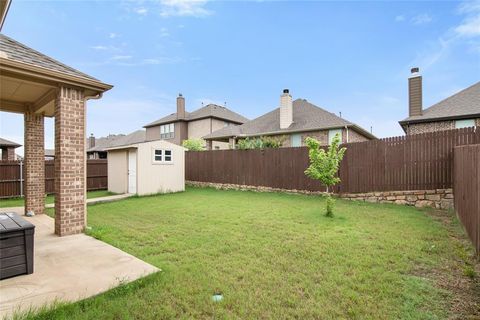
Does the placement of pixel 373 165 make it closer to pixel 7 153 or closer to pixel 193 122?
pixel 193 122

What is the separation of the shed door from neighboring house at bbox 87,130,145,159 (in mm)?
22892

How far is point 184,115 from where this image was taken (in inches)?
1170

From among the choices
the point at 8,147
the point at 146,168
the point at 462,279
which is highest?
the point at 8,147

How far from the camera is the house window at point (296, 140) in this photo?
61.5 ft

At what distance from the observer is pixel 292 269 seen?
3553 millimetres

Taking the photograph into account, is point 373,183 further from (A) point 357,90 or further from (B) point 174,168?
(A) point 357,90

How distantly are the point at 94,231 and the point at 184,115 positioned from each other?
83.8 ft

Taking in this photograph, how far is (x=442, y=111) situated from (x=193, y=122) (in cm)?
2268

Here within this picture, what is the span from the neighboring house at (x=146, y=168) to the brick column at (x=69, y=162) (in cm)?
712

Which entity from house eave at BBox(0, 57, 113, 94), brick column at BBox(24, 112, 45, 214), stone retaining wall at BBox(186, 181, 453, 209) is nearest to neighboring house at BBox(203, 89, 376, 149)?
stone retaining wall at BBox(186, 181, 453, 209)

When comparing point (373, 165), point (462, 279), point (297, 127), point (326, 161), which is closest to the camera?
point (462, 279)

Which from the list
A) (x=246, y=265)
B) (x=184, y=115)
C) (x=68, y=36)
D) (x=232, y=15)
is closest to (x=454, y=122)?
(x=232, y=15)

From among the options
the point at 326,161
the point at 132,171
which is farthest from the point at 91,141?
the point at 326,161

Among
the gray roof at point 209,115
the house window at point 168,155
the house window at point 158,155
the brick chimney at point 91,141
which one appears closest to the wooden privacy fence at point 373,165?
the house window at point 168,155
